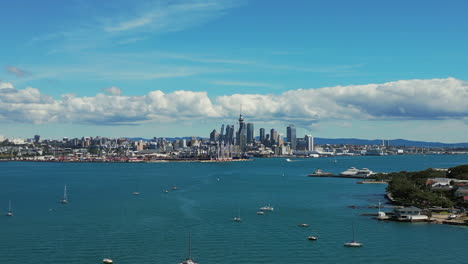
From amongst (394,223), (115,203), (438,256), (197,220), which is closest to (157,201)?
(115,203)

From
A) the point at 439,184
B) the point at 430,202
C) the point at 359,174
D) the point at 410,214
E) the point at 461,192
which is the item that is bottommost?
the point at 410,214

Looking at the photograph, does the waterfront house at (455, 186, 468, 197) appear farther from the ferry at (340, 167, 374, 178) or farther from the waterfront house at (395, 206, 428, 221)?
the ferry at (340, 167, 374, 178)

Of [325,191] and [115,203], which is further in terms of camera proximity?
[325,191]

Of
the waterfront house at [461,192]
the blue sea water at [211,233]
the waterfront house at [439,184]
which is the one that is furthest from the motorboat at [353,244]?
the waterfront house at [439,184]

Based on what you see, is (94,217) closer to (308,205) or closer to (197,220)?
(197,220)

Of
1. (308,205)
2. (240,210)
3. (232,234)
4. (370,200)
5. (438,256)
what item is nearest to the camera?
(438,256)

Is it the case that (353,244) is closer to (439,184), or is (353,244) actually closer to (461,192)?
(461,192)

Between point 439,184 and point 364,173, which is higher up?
point 439,184

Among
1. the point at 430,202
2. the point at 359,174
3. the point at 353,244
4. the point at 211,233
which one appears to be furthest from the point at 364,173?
the point at 353,244

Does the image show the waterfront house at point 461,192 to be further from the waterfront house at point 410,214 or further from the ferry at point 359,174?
the ferry at point 359,174
